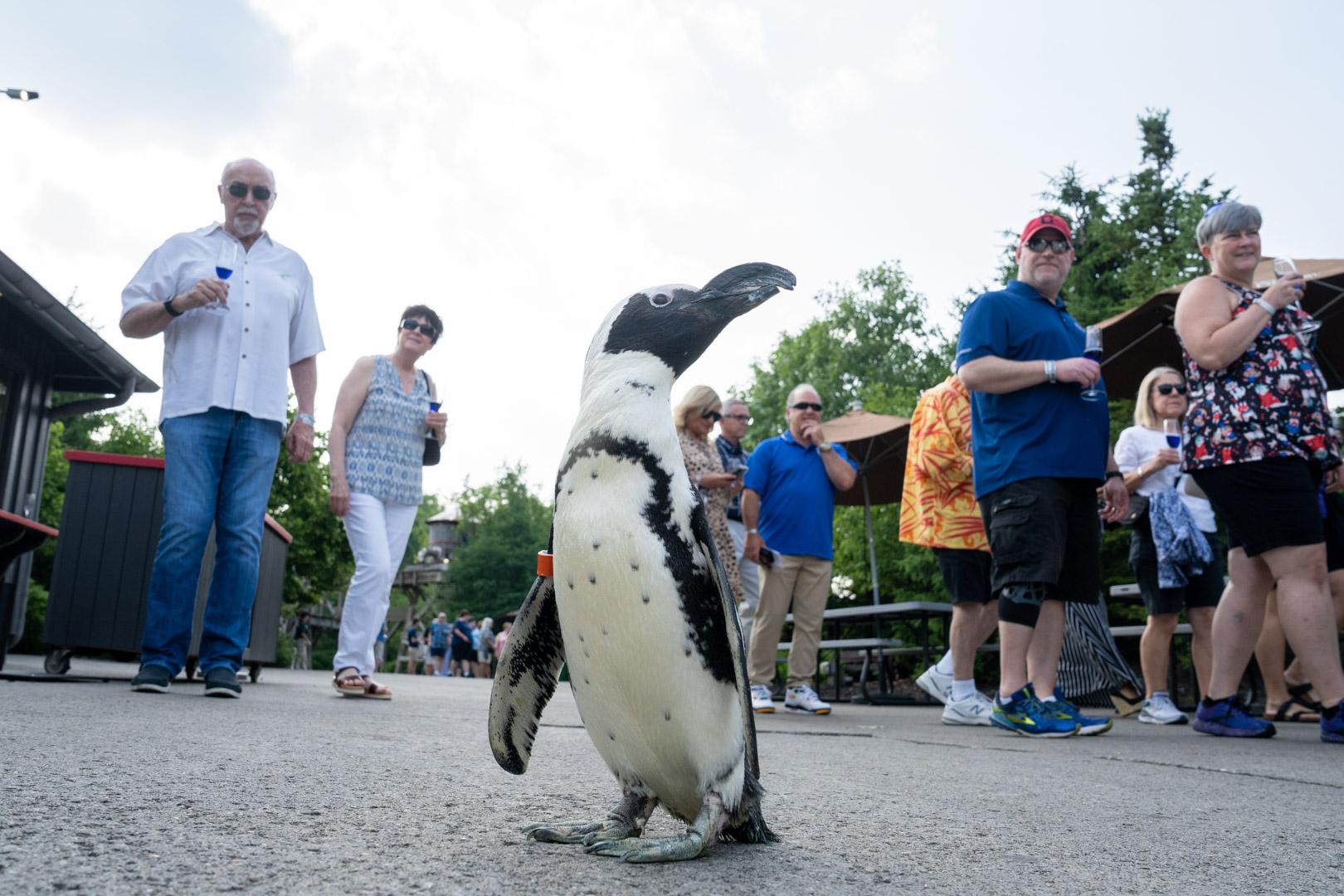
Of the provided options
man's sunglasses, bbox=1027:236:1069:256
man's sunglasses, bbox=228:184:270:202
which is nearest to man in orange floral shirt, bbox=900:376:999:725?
man's sunglasses, bbox=1027:236:1069:256

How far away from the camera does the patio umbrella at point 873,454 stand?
12555 mm

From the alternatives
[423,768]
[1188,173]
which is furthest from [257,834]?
[1188,173]

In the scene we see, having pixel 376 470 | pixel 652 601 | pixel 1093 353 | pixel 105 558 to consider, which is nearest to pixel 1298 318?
pixel 1093 353

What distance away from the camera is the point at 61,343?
990 cm

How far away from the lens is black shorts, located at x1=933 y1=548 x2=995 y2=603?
606 centimetres

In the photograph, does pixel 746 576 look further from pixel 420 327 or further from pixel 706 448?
pixel 420 327

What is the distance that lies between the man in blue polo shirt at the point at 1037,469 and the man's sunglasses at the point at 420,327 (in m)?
2.94

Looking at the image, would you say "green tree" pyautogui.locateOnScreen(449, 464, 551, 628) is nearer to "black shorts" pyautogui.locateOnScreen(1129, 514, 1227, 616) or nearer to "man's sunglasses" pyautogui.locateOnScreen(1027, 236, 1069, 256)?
"black shorts" pyautogui.locateOnScreen(1129, 514, 1227, 616)

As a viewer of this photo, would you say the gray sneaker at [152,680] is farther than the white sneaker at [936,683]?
No

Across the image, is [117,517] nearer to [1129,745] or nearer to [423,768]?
[423,768]

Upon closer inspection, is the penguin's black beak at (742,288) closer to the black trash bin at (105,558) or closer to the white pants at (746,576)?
the black trash bin at (105,558)

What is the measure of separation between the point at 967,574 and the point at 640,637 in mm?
4796

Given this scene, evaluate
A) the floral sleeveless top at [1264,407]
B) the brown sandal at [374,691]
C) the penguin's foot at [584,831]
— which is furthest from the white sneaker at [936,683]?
the penguin's foot at [584,831]

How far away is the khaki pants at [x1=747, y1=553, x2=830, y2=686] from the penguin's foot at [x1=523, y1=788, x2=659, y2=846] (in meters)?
4.99
